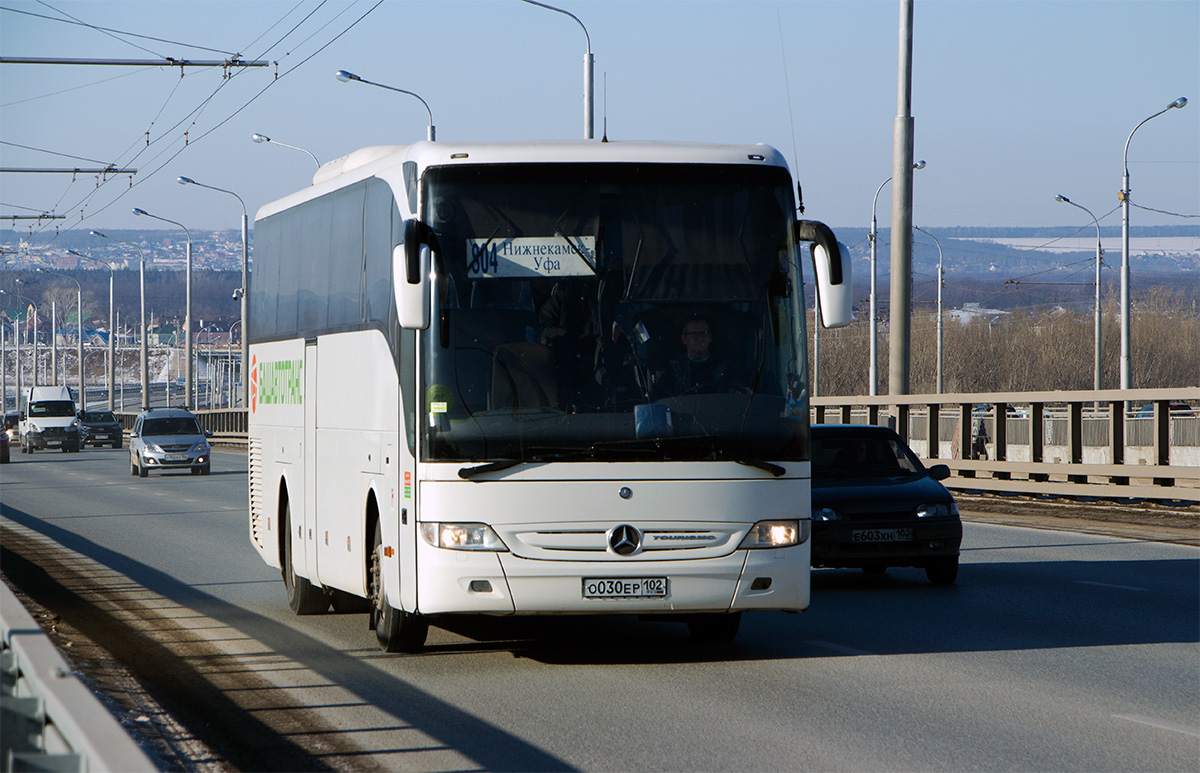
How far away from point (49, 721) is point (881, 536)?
9.40 metres

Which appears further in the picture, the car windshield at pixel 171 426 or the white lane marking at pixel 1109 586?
the car windshield at pixel 171 426

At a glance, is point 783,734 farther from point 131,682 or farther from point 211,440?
point 211,440

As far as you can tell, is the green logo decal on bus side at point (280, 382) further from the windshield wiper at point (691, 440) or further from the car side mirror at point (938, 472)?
the car side mirror at point (938, 472)

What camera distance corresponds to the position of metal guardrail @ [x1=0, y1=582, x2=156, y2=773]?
4332 millimetres

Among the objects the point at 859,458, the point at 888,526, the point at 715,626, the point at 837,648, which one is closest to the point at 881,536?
the point at 888,526

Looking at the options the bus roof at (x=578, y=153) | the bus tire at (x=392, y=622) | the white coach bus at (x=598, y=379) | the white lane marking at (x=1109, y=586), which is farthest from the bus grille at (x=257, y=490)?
the white lane marking at (x=1109, y=586)

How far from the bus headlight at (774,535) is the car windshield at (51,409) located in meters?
62.5

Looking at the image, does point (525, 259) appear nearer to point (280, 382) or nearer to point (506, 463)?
point (506, 463)

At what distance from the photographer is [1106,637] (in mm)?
10422

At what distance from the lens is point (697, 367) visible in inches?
354

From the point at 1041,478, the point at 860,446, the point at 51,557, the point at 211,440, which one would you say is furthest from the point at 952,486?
the point at 211,440

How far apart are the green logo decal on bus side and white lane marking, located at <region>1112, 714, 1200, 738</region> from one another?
6.68 metres

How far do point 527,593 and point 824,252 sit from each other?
8.42 feet

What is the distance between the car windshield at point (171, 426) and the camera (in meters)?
40.8
